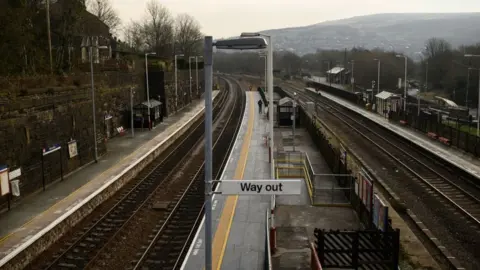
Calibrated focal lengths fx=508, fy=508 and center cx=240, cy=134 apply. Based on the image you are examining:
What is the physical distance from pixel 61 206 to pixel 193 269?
20.8 feet

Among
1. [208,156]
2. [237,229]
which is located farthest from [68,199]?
[208,156]

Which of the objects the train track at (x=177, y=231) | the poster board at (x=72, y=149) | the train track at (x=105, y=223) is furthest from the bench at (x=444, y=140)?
the poster board at (x=72, y=149)

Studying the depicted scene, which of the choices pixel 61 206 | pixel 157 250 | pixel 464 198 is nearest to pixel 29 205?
pixel 61 206

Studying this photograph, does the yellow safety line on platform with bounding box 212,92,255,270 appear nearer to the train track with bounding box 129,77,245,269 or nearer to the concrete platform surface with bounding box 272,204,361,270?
the train track with bounding box 129,77,245,269

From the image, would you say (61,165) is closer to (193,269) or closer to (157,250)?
(157,250)

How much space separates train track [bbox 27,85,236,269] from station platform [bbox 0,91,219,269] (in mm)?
305

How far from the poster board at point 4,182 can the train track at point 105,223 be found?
2.40m

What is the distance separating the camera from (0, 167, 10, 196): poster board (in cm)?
1535

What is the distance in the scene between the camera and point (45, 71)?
25.3m

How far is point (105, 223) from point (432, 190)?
1239 centimetres

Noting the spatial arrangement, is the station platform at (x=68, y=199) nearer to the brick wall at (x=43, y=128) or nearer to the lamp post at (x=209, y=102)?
the brick wall at (x=43, y=128)

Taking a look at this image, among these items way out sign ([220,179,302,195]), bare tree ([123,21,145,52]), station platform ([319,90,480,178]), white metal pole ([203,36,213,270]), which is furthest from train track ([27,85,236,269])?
bare tree ([123,21,145,52])

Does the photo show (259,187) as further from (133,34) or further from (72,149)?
(133,34)

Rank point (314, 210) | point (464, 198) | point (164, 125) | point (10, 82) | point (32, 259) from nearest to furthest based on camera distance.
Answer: point (32, 259) < point (314, 210) < point (10, 82) < point (464, 198) < point (164, 125)
